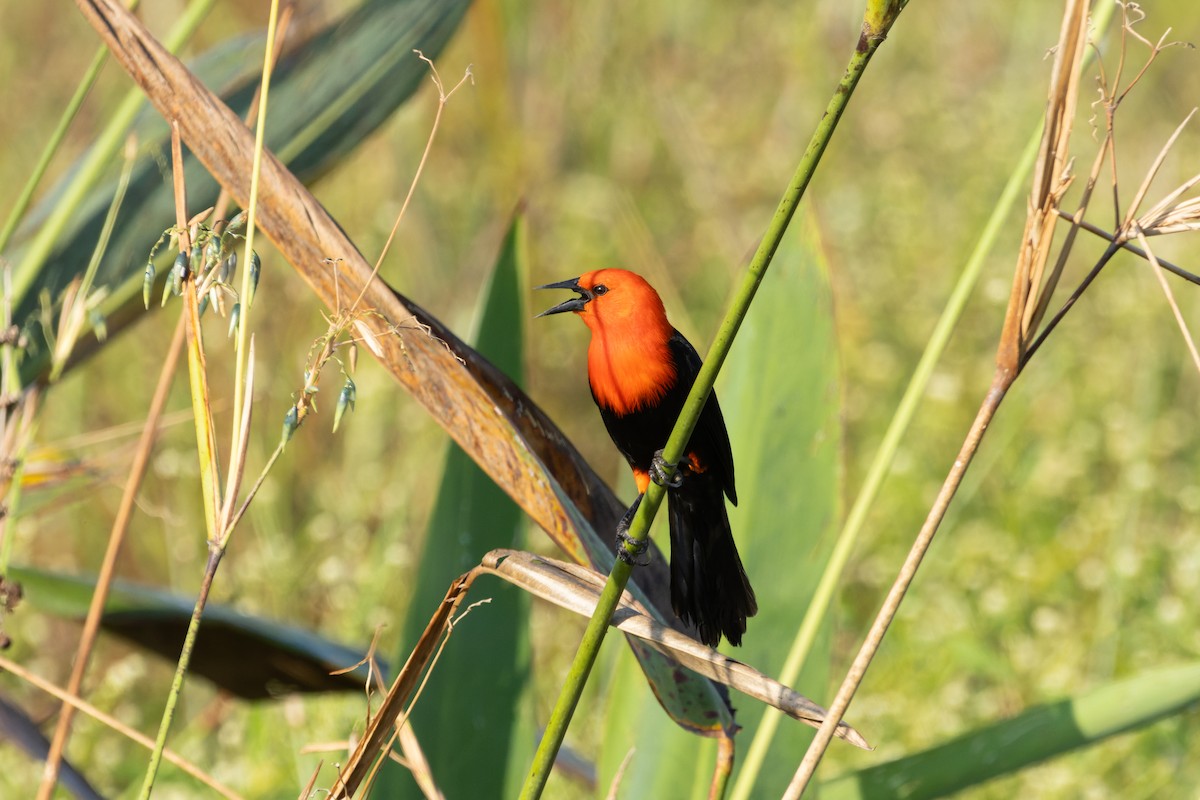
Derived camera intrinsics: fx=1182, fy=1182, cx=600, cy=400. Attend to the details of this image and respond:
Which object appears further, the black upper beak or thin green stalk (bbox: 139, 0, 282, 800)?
the black upper beak

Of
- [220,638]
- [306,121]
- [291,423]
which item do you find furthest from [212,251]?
[220,638]

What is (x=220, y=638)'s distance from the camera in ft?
5.58

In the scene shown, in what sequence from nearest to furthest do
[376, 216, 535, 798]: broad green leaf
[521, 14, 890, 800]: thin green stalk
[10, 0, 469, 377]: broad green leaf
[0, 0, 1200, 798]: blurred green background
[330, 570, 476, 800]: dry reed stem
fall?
[521, 14, 890, 800]: thin green stalk < [330, 570, 476, 800]: dry reed stem < [10, 0, 469, 377]: broad green leaf < [376, 216, 535, 798]: broad green leaf < [0, 0, 1200, 798]: blurred green background

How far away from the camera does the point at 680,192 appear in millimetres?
5008

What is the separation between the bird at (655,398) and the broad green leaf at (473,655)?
0.15 m

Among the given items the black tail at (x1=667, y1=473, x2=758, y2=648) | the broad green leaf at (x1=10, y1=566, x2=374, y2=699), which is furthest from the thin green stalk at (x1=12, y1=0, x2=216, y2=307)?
the black tail at (x1=667, y1=473, x2=758, y2=648)

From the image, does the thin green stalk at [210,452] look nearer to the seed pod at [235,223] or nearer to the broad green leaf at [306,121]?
the seed pod at [235,223]

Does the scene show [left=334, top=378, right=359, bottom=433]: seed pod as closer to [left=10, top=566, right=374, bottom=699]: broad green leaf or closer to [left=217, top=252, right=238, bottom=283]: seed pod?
[left=217, top=252, right=238, bottom=283]: seed pod

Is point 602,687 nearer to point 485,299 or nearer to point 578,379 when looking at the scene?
point 485,299

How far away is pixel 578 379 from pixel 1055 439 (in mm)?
1712

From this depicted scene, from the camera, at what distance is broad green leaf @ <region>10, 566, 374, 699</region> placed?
62.9 inches

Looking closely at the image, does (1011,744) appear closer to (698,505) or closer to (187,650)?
(698,505)

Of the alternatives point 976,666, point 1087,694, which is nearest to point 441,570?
point 1087,694

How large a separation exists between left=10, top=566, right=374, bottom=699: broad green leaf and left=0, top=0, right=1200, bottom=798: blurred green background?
0.61 feet
